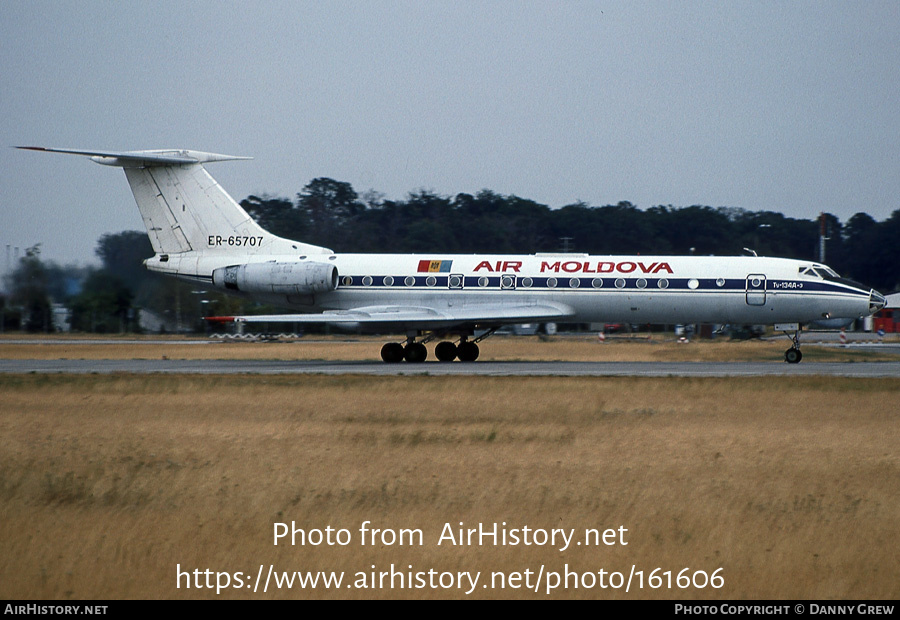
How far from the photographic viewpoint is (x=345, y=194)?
72.7 m

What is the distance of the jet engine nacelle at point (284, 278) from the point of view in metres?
28.7

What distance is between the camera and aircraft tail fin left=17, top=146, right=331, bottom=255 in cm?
3006

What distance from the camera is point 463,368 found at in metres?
26.0

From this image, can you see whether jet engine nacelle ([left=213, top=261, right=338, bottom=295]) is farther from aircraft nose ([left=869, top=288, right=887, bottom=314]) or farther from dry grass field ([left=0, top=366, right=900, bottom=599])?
aircraft nose ([left=869, top=288, right=887, bottom=314])

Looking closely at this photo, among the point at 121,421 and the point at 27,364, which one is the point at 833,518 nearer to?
the point at 121,421

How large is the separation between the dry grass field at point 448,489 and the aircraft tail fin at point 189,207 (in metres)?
13.4

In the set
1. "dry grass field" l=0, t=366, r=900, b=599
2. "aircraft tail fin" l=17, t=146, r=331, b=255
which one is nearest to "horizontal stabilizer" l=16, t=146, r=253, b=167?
"aircraft tail fin" l=17, t=146, r=331, b=255

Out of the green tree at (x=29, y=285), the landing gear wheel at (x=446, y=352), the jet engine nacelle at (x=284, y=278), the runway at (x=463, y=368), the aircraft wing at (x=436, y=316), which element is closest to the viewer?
the runway at (x=463, y=368)

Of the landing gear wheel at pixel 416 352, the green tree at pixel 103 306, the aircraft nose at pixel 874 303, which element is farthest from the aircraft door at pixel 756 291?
the green tree at pixel 103 306

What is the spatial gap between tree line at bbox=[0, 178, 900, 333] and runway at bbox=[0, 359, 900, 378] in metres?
11.9

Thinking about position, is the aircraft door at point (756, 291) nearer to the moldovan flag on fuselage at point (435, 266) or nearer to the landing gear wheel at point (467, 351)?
the landing gear wheel at point (467, 351)

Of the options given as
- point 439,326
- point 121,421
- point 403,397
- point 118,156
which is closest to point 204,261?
point 118,156

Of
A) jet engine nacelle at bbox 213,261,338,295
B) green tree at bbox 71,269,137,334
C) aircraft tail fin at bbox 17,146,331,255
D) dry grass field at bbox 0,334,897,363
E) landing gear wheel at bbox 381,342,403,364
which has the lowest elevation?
dry grass field at bbox 0,334,897,363

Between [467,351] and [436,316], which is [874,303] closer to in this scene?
[467,351]
